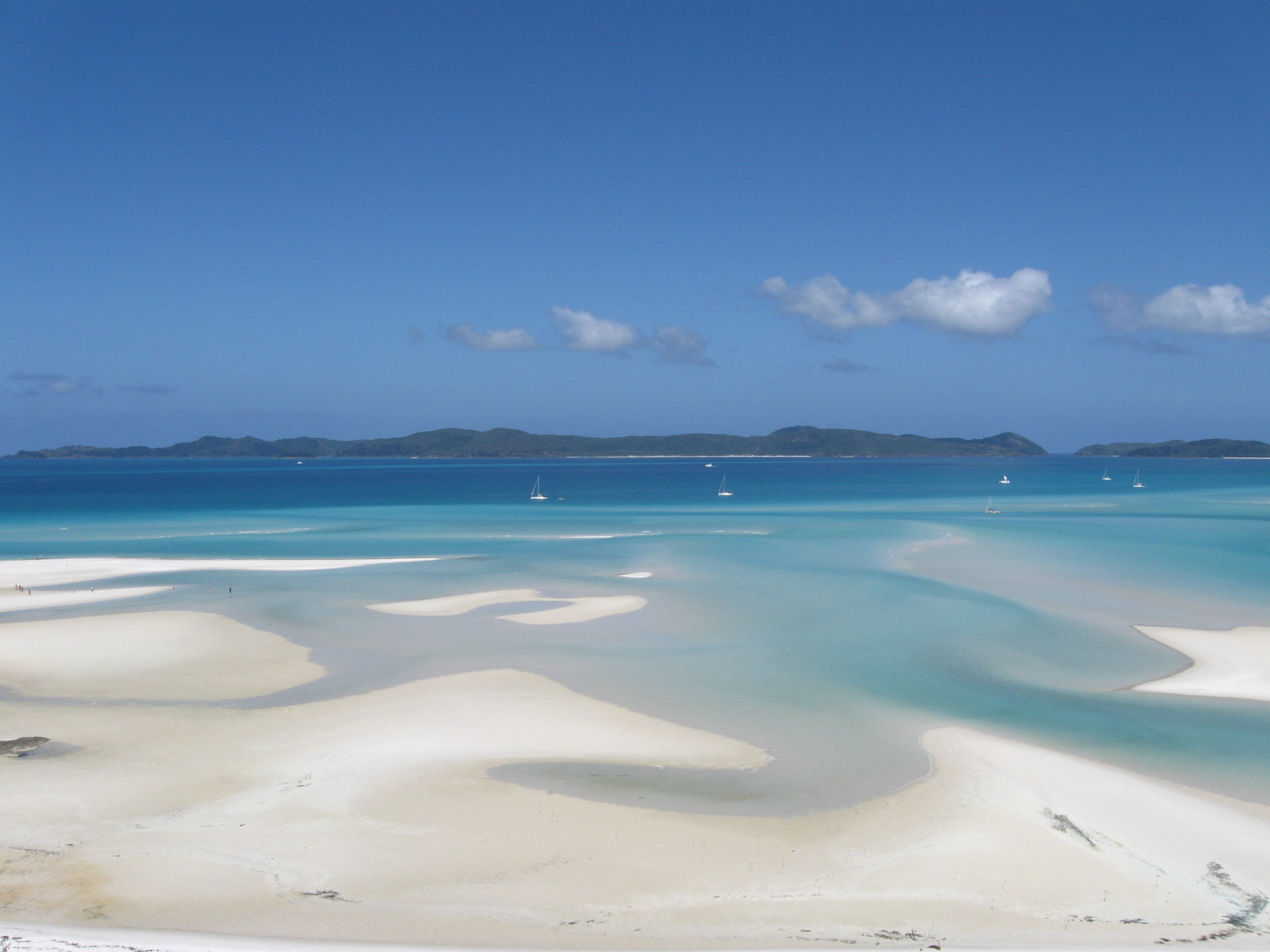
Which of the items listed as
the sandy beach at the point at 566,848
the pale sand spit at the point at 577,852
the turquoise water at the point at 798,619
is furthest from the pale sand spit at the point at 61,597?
the sandy beach at the point at 566,848

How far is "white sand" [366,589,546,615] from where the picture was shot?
2436cm

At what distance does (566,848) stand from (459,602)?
654 inches

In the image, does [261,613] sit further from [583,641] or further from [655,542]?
[655,542]

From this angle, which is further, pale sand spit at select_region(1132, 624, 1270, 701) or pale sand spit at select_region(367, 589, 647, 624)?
pale sand spit at select_region(367, 589, 647, 624)

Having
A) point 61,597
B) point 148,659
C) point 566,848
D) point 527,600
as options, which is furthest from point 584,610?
point 61,597

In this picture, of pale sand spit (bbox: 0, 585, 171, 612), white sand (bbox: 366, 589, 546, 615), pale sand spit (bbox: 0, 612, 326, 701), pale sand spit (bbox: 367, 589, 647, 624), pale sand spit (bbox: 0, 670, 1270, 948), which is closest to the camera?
pale sand spit (bbox: 0, 670, 1270, 948)

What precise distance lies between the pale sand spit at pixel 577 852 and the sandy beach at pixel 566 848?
3cm

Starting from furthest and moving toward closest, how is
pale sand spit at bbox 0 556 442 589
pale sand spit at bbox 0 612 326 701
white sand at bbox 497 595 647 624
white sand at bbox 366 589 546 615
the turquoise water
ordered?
pale sand spit at bbox 0 556 442 589, white sand at bbox 366 589 546 615, white sand at bbox 497 595 647 624, pale sand spit at bbox 0 612 326 701, the turquoise water

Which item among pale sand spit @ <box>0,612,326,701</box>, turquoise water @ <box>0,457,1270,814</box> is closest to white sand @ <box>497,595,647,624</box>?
turquoise water @ <box>0,457,1270,814</box>

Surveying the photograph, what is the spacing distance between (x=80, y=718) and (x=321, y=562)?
71.6 ft

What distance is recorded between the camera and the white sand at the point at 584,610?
915 inches

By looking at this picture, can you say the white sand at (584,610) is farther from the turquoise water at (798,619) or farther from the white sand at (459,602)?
the white sand at (459,602)

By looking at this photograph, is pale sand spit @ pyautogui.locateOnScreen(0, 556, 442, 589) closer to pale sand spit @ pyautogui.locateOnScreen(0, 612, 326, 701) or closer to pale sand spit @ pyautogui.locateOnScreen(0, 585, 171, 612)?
pale sand spit @ pyautogui.locateOnScreen(0, 585, 171, 612)

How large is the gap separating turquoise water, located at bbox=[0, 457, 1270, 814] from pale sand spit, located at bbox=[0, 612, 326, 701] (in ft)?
3.11
